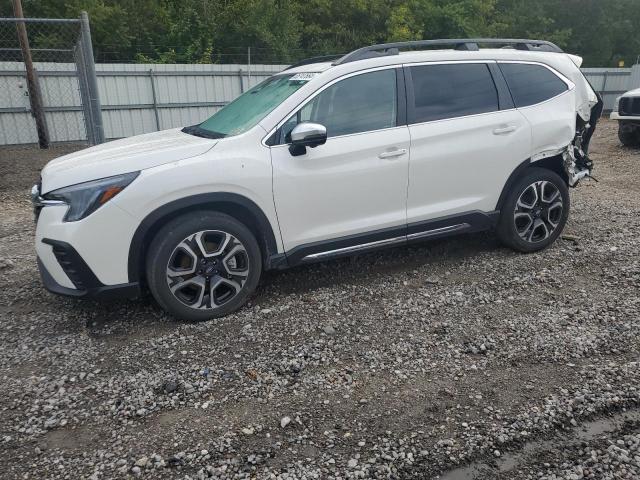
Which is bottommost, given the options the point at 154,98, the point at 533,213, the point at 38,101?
the point at 533,213

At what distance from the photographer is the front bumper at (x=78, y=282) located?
3.54 meters

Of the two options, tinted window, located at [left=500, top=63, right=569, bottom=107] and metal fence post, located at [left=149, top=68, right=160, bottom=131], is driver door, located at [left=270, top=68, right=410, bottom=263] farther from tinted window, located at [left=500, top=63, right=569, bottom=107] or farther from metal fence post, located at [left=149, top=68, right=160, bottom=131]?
metal fence post, located at [left=149, top=68, right=160, bottom=131]

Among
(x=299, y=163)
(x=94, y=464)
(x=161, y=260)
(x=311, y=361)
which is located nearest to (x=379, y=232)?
(x=299, y=163)

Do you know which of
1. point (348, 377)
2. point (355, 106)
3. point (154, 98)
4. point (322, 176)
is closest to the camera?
point (348, 377)

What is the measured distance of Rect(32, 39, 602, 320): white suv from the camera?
3.62 metres

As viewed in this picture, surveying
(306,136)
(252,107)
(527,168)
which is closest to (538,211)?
(527,168)

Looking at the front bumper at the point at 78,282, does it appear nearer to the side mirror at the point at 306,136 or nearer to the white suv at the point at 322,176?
the white suv at the point at 322,176

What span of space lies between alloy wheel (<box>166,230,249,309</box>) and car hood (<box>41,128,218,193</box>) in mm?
591

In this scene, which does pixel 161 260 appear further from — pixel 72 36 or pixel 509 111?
pixel 72 36

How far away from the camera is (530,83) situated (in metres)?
4.97

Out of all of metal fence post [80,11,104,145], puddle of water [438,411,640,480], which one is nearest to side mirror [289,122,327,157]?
puddle of water [438,411,640,480]

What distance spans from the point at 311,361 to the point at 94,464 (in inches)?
53.7

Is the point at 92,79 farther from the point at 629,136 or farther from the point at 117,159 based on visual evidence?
the point at 629,136

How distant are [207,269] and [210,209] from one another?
44 centimetres
